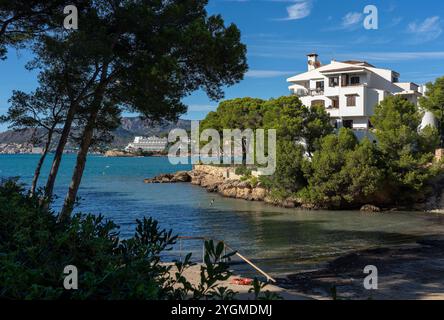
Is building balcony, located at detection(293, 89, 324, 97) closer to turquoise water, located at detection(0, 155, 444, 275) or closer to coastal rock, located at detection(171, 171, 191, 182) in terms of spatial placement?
turquoise water, located at detection(0, 155, 444, 275)

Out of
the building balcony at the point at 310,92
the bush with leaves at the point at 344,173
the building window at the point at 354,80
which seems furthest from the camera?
the building balcony at the point at 310,92

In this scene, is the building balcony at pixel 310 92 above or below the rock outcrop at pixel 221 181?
above

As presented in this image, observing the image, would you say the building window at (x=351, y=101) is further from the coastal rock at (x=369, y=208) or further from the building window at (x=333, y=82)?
the coastal rock at (x=369, y=208)

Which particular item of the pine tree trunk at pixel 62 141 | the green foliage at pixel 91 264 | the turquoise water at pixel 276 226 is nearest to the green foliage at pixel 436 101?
the turquoise water at pixel 276 226

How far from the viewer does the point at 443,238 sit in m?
27.1

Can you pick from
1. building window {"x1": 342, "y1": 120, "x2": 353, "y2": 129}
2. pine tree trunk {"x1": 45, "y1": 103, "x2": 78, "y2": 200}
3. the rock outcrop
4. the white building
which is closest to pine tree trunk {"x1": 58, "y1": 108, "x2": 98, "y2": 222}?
pine tree trunk {"x1": 45, "y1": 103, "x2": 78, "y2": 200}

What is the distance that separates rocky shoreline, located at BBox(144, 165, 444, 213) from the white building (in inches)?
513

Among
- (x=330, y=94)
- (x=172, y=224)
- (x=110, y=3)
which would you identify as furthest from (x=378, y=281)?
(x=330, y=94)

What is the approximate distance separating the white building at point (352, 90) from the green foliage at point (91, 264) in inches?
1954

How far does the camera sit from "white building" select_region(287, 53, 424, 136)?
176 ft

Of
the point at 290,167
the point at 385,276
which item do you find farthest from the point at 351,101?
the point at 385,276

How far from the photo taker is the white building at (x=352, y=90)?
176 feet
